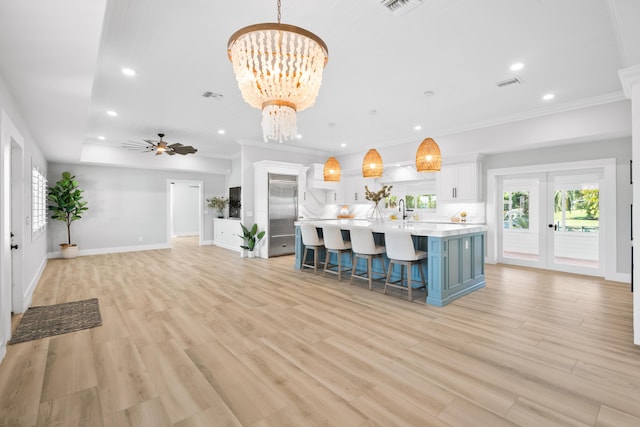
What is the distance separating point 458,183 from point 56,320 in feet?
23.6

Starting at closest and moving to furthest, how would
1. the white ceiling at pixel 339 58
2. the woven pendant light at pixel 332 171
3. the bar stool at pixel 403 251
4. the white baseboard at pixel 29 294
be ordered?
the white ceiling at pixel 339 58, the white baseboard at pixel 29 294, the bar stool at pixel 403 251, the woven pendant light at pixel 332 171

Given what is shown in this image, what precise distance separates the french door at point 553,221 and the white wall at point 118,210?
9034mm

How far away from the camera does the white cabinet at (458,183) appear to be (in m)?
6.54

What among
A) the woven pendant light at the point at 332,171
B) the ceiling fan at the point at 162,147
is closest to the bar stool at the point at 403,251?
the woven pendant light at the point at 332,171

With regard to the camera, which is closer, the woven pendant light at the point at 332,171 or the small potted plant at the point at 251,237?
the woven pendant light at the point at 332,171

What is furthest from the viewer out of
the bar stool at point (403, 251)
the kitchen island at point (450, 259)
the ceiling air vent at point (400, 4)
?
the bar stool at point (403, 251)

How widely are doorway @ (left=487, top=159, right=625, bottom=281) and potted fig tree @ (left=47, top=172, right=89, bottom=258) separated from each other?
9.69m

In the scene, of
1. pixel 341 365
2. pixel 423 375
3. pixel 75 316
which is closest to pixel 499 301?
pixel 423 375

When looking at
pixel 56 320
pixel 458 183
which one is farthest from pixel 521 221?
Answer: pixel 56 320

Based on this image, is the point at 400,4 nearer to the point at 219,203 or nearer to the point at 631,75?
the point at 631,75

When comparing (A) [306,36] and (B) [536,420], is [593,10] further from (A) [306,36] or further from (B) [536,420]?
(B) [536,420]

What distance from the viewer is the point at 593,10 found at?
2639 millimetres

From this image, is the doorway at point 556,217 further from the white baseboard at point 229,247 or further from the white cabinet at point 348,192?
the white baseboard at point 229,247

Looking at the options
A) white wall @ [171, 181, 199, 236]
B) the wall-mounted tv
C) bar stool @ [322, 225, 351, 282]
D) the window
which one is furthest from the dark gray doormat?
white wall @ [171, 181, 199, 236]
